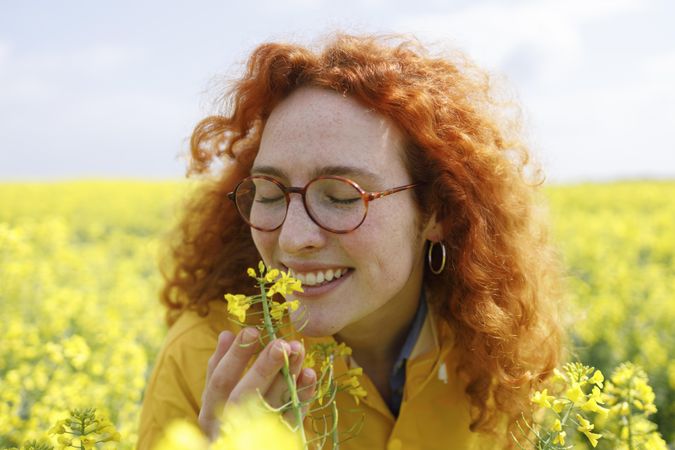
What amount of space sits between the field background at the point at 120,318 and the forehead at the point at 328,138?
103 centimetres

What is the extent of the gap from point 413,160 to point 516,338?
0.57 m

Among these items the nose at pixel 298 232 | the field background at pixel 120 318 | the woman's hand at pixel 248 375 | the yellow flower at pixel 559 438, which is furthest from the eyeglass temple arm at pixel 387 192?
the field background at pixel 120 318

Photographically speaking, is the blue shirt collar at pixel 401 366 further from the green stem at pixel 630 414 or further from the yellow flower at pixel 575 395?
the yellow flower at pixel 575 395

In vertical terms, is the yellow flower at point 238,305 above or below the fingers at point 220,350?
above

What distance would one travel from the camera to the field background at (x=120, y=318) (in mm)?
2531

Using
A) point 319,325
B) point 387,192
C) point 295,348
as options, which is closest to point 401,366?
point 319,325

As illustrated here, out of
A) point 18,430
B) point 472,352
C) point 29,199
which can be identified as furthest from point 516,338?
point 29,199

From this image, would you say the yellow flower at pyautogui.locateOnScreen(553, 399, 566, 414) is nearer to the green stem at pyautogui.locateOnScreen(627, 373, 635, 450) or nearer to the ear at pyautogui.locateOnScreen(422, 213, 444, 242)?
the green stem at pyautogui.locateOnScreen(627, 373, 635, 450)

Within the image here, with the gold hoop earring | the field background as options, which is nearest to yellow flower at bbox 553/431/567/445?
the gold hoop earring

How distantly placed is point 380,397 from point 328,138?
29.3 inches

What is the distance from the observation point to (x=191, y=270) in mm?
2047

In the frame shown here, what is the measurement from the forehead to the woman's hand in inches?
17.3

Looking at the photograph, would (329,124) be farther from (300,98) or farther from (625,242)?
(625,242)

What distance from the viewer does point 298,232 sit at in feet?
4.69
